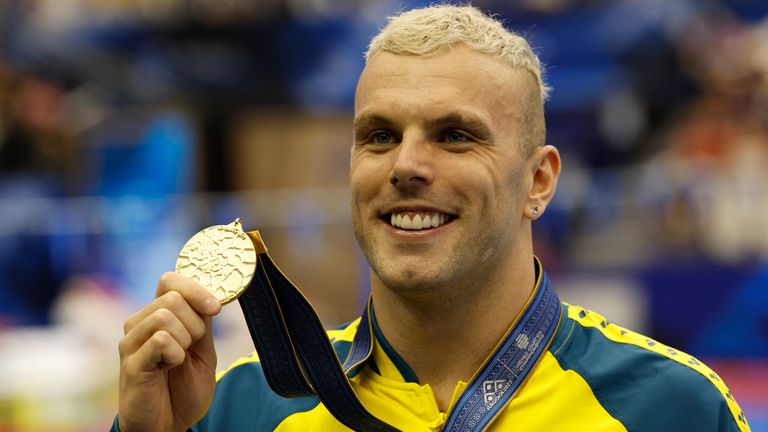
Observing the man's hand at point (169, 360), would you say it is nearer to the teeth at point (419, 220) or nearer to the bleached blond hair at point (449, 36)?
the teeth at point (419, 220)

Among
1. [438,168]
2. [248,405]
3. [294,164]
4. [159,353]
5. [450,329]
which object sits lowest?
[294,164]

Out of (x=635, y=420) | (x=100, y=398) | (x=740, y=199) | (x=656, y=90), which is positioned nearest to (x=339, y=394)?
(x=635, y=420)

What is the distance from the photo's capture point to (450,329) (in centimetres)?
297

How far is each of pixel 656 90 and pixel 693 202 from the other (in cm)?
266

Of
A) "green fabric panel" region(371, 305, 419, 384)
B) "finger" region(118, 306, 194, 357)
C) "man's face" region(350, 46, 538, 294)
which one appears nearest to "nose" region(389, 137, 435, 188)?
"man's face" region(350, 46, 538, 294)

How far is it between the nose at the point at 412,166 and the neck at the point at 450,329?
11.8 inches

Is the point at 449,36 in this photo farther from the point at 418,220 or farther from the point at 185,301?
the point at 185,301

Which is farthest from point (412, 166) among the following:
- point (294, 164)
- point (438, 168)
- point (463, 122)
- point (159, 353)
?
point (294, 164)

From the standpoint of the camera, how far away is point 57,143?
12.1m

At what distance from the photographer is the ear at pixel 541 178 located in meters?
3.08

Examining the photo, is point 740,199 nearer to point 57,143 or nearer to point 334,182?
point 334,182

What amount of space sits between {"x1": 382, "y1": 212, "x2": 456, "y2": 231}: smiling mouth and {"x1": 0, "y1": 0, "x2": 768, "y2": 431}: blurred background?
492 centimetres

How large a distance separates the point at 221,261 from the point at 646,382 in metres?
1.04

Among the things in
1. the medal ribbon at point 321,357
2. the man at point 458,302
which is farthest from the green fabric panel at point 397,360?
the medal ribbon at point 321,357
